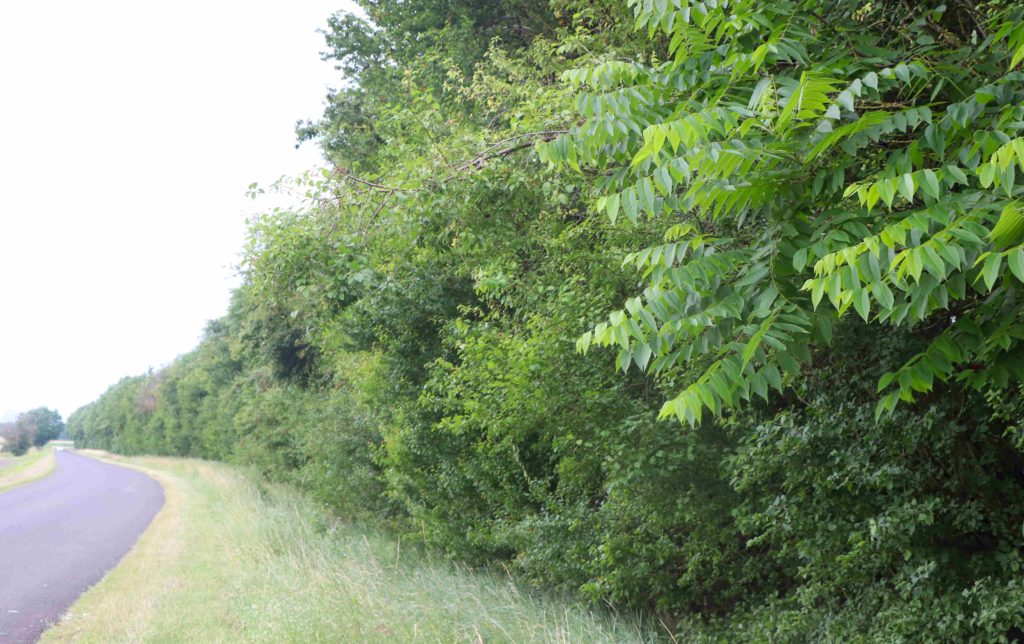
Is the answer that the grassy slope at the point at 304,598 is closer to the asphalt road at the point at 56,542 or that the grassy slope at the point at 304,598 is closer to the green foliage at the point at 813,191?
the asphalt road at the point at 56,542

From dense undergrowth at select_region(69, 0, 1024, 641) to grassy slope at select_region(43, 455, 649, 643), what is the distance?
22.8 inches

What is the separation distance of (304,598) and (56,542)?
39.2 feet

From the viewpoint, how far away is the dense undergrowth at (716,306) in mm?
3238

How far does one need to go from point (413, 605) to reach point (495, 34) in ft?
32.3

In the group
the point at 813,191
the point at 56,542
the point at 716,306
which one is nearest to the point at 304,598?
the point at 716,306

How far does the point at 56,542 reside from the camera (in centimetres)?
1686

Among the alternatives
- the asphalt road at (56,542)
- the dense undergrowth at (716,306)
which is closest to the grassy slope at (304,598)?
the asphalt road at (56,542)

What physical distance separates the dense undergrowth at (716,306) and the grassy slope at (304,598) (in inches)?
22.8

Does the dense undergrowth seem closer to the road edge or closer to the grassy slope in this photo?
the grassy slope

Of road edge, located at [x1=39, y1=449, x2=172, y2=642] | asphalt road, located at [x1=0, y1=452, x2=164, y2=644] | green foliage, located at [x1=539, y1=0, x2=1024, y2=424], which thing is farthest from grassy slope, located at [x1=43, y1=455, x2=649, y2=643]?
green foliage, located at [x1=539, y1=0, x2=1024, y2=424]

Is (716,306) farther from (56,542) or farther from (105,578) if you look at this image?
(56,542)

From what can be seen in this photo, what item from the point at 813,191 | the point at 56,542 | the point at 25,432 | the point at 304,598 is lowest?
the point at 304,598

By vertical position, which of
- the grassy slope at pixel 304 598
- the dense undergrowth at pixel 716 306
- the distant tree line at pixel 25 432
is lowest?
the grassy slope at pixel 304 598

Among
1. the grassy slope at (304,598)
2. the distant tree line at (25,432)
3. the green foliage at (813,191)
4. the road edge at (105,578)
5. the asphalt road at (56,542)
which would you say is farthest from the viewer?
the distant tree line at (25,432)
